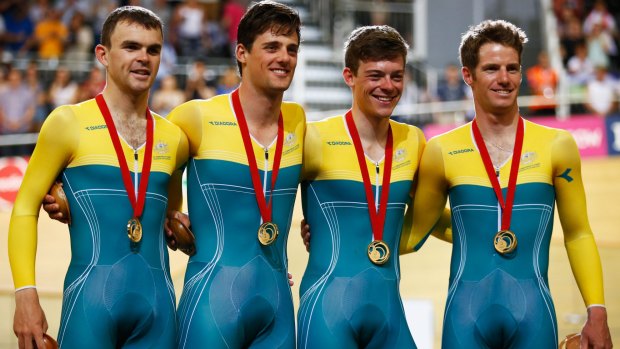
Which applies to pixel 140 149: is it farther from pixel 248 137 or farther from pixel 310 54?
pixel 310 54

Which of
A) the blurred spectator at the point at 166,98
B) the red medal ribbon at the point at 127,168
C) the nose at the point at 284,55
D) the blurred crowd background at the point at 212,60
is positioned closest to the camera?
the red medal ribbon at the point at 127,168

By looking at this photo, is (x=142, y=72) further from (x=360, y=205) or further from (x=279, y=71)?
(x=360, y=205)

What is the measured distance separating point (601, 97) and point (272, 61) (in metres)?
13.2

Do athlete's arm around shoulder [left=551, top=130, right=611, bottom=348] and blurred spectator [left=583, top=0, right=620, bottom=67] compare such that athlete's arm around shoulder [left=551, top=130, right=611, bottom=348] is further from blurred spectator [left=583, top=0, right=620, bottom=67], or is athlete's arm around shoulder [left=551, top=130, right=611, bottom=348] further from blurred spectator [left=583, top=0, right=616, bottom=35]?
blurred spectator [left=583, top=0, right=616, bottom=35]

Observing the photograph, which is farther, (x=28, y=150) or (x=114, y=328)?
(x=28, y=150)

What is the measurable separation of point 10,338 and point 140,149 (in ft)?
8.38

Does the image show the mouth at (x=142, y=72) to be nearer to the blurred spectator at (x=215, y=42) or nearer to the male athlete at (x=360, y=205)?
the male athlete at (x=360, y=205)

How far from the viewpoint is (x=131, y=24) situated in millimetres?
4891

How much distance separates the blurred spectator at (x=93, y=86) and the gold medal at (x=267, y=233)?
911 cm

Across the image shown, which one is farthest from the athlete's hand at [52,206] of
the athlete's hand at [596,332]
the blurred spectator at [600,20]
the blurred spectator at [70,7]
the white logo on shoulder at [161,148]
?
the blurred spectator at [600,20]

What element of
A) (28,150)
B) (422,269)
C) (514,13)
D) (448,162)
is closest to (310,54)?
(514,13)

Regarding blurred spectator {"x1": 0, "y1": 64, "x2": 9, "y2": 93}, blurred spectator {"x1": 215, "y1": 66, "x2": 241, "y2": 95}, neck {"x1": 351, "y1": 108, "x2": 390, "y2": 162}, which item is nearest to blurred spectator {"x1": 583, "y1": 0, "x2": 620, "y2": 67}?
blurred spectator {"x1": 215, "y1": 66, "x2": 241, "y2": 95}

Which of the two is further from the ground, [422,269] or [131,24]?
[131,24]

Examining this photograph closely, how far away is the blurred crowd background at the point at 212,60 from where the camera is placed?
14023 mm
